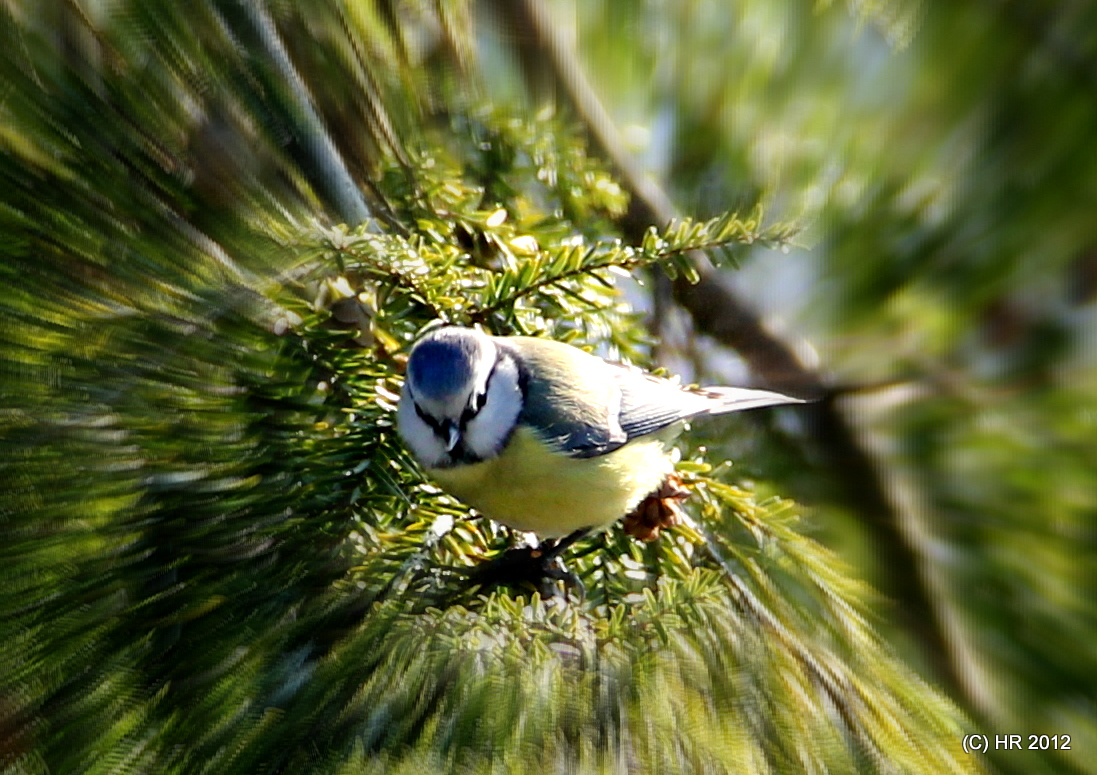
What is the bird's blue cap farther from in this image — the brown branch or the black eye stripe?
the brown branch

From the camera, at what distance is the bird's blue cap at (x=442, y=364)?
2.97 ft

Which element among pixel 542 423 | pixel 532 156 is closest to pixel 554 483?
pixel 542 423

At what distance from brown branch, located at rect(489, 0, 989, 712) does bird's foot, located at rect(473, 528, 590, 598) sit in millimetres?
300

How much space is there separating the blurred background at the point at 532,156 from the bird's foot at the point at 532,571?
0.21 m

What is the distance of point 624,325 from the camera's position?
3.28 ft

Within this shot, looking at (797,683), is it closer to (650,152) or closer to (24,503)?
(650,152)

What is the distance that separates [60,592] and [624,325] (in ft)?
2.00

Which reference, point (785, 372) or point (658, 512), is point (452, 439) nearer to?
point (658, 512)

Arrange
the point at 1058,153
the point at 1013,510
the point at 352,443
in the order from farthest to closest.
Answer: the point at 352,443, the point at 1013,510, the point at 1058,153

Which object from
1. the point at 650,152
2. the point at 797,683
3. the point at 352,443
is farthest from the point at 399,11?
the point at 797,683

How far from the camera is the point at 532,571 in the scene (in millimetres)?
918

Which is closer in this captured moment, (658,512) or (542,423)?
(658,512)

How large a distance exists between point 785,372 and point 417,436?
41 cm

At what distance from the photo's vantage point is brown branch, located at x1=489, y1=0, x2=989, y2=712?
0.60 meters
